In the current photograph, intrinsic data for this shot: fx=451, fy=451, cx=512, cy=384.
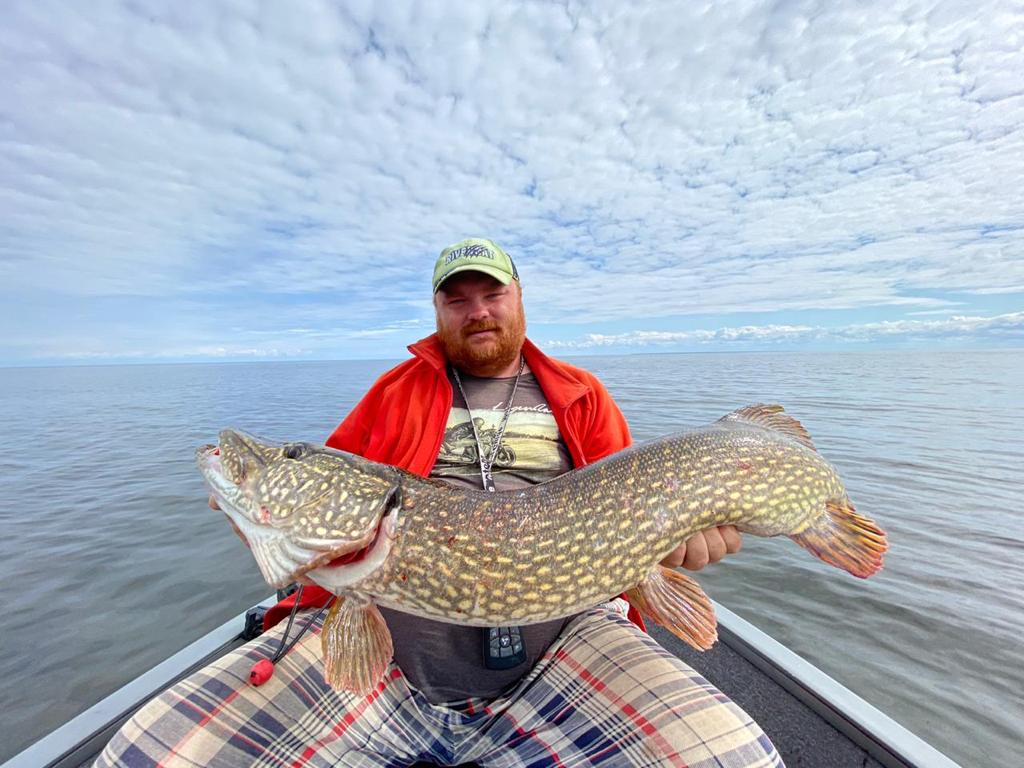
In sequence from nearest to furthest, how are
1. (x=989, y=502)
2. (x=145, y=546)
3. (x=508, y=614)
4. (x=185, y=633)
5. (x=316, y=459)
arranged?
(x=508, y=614), (x=316, y=459), (x=185, y=633), (x=145, y=546), (x=989, y=502)

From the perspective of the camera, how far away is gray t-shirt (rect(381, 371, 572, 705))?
82.8 inches

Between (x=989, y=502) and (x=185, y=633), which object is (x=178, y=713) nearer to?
(x=185, y=633)

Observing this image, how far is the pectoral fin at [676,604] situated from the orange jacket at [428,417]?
59cm

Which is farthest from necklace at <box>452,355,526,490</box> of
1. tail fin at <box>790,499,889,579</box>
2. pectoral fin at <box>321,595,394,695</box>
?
tail fin at <box>790,499,889,579</box>

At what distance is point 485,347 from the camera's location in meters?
2.76

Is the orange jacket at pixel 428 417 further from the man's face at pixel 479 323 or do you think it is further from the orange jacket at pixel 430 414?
the man's face at pixel 479 323

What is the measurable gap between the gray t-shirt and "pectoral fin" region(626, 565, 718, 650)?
1.60 ft

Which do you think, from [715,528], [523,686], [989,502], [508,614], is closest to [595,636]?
[523,686]

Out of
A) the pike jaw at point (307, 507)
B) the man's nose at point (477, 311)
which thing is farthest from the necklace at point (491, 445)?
the pike jaw at point (307, 507)

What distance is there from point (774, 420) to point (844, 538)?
0.67 m

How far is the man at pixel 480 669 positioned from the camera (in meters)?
1.68

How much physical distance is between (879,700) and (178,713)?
4.80m

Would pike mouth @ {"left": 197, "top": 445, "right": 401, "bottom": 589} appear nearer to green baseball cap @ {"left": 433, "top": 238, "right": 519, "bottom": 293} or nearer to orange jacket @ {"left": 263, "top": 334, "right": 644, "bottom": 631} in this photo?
orange jacket @ {"left": 263, "top": 334, "right": 644, "bottom": 631}

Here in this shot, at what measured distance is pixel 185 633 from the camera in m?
4.62
